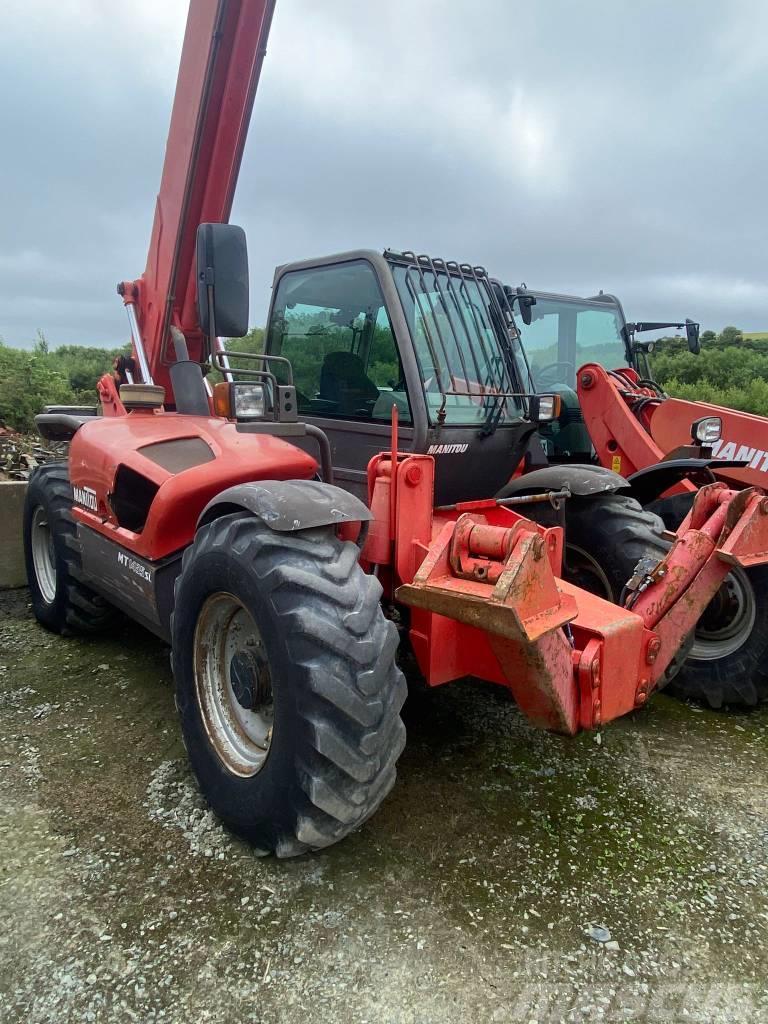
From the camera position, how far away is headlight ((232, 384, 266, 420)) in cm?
288

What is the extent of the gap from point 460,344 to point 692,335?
13.0 feet

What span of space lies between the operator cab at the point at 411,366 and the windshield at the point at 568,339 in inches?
81.8

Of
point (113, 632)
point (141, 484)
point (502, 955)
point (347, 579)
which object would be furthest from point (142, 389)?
point (502, 955)

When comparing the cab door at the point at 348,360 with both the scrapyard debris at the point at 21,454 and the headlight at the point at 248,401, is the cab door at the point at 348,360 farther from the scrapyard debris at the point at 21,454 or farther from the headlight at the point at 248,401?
the scrapyard debris at the point at 21,454

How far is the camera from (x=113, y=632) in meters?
4.49

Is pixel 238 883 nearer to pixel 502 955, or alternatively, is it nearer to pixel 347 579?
pixel 502 955

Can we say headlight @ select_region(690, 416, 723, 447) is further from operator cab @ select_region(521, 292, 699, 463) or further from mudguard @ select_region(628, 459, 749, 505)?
operator cab @ select_region(521, 292, 699, 463)

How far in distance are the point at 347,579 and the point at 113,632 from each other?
9.33 feet

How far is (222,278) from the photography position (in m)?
2.70

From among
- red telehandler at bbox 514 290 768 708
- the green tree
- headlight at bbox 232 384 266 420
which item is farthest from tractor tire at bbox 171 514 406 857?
the green tree

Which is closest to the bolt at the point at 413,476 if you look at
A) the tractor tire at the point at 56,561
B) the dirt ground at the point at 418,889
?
the dirt ground at the point at 418,889

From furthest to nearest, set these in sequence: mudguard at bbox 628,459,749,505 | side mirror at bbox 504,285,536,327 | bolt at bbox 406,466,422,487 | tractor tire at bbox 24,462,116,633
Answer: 1. side mirror at bbox 504,285,536,327
2. tractor tire at bbox 24,462,116,633
3. mudguard at bbox 628,459,749,505
4. bolt at bbox 406,466,422,487

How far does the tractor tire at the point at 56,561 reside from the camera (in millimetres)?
4062

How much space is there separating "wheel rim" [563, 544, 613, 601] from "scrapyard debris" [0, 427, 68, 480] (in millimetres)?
4892
